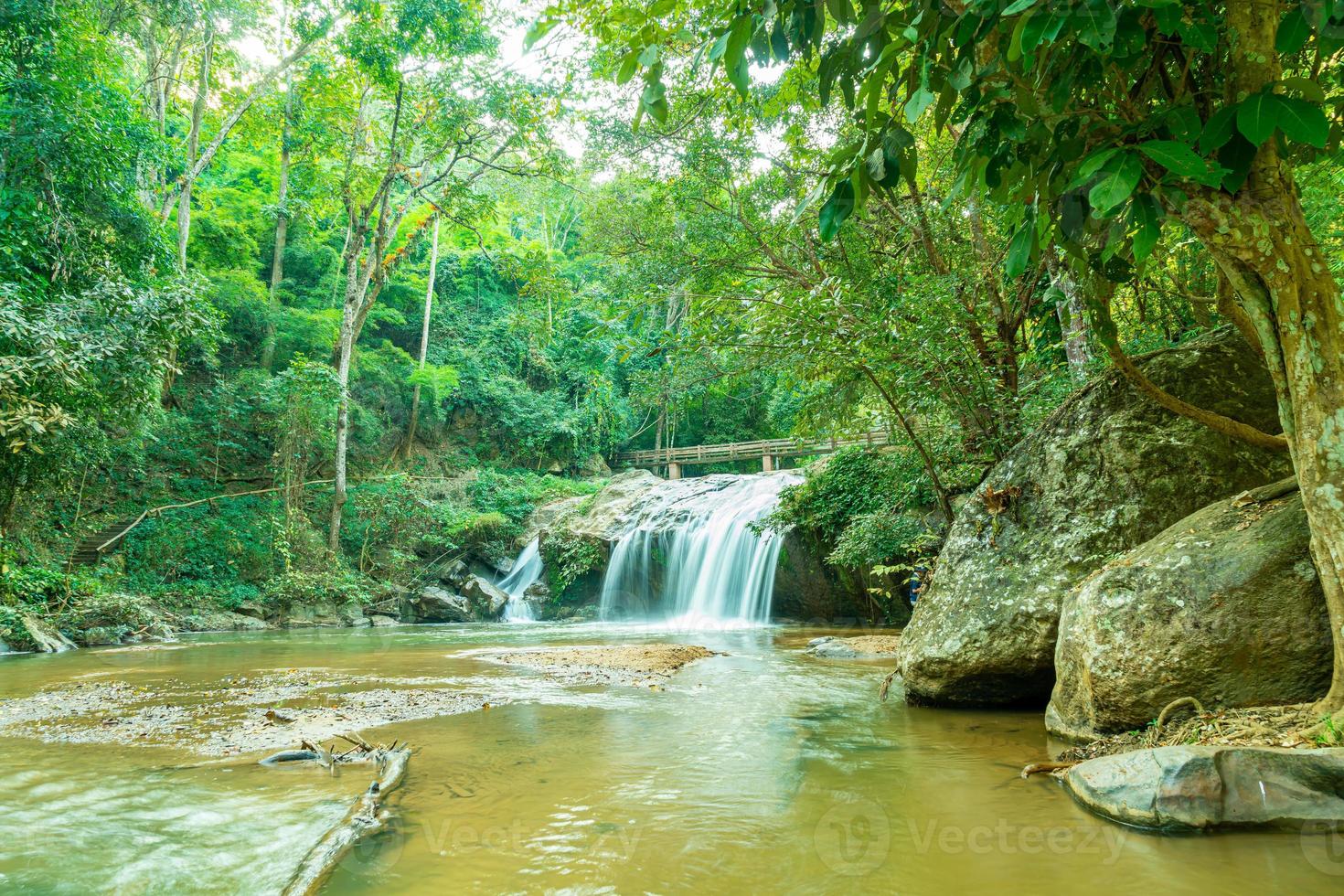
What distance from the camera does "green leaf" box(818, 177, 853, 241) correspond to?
1.97 metres

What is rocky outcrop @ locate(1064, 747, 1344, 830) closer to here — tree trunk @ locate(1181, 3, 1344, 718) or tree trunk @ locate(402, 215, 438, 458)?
tree trunk @ locate(1181, 3, 1344, 718)

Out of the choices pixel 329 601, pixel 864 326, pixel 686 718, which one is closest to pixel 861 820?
pixel 686 718

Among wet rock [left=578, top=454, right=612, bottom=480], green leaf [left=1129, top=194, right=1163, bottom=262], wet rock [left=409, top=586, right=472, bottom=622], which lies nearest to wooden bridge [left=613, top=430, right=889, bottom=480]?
wet rock [left=578, top=454, right=612, bottom=480]

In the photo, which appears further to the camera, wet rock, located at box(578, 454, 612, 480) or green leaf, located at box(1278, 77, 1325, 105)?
wet rock, located at box(578, 454, 612, 480)

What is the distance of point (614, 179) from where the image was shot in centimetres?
1045

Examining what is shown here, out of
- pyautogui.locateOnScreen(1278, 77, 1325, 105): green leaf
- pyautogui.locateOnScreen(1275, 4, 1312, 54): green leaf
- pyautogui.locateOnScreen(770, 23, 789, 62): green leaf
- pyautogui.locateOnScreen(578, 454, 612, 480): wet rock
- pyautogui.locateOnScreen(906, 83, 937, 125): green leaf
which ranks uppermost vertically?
pyautogui.locateOnScreen(578, 454, 612, 480): wet rock

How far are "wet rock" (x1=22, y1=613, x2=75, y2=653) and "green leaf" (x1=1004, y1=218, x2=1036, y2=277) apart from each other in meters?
11.6

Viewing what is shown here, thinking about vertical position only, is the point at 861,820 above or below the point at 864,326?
below

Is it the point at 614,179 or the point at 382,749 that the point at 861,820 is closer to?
the point at 382,749

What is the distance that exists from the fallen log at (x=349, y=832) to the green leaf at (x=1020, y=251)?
8.66 ft

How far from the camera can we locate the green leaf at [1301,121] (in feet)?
5.32

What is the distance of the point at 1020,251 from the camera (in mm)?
2113

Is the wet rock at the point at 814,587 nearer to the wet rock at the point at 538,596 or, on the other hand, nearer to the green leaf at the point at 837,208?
the wet rock at the point at 538,596

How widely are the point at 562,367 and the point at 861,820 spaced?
2660 cm
